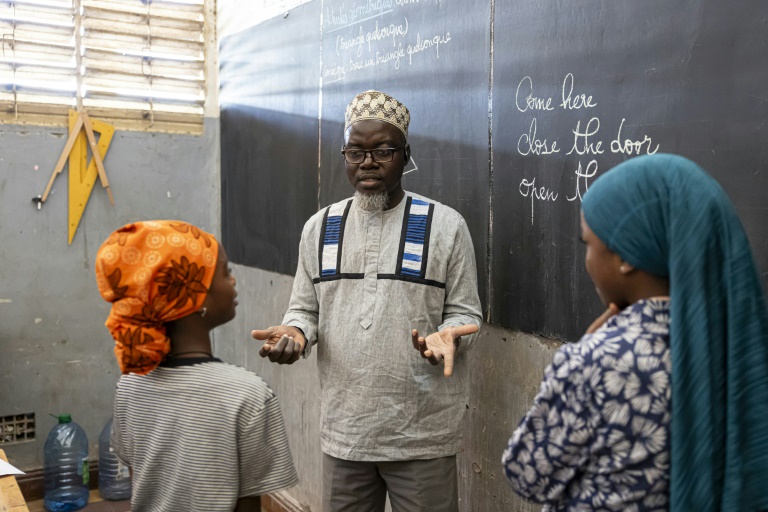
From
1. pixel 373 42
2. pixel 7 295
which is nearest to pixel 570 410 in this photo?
pixel 373 42

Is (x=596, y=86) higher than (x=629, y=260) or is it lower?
higher

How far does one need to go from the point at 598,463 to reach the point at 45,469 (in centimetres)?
384

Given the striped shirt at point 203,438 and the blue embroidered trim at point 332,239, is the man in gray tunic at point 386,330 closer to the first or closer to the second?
the blue embroidered trim at point 332,239

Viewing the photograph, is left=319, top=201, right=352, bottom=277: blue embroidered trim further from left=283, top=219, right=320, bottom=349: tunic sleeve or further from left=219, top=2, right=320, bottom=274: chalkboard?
left=219, top=2, right=320, bottom=274: chalkboard

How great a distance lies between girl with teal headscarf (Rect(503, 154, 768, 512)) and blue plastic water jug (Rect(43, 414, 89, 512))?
3.64 metres

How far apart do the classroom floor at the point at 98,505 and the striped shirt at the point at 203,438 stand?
2944 millimetres

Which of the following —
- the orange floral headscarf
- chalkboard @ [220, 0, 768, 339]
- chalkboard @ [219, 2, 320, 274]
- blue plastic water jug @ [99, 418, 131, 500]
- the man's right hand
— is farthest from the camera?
blue plastic water jug @ [99, 418, 131, 500]

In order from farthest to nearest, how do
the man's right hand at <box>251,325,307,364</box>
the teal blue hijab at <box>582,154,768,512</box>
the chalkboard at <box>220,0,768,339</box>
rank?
the man's right hand at <box>251,325,307,364</box> < the chalkboard at <box>220,0,768,339</box> < the teal blue hijab at <box>582,154,768,512</box>

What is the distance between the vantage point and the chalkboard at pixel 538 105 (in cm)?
175

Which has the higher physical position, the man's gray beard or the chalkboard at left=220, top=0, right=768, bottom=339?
the chalkboard at left=220, top=0, right=768, bottom=339

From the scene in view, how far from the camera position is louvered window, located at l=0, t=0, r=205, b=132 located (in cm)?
419

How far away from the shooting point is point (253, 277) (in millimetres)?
4324

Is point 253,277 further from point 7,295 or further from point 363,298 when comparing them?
point 363,298

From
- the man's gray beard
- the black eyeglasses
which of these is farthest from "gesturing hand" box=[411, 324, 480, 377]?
the black eyeglasses
